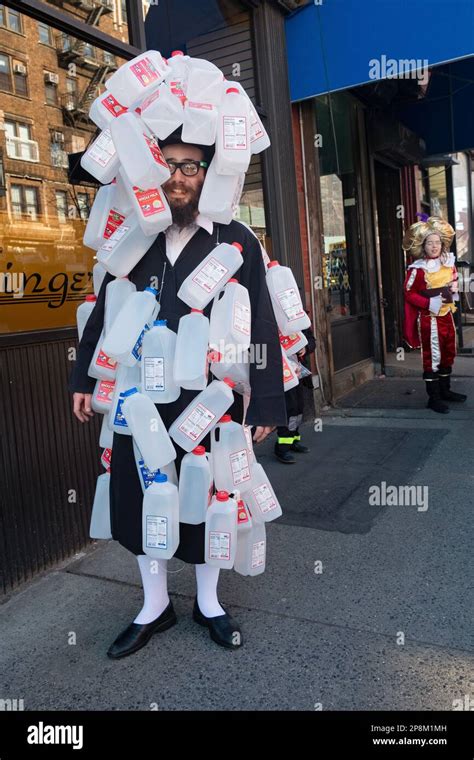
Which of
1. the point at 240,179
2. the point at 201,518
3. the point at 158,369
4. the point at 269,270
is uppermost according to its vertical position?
the point at 240,179

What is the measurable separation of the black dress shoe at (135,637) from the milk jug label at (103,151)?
75.9 inches

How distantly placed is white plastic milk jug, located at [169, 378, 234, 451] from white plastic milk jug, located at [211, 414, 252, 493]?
69mm

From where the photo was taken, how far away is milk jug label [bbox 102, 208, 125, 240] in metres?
2.59

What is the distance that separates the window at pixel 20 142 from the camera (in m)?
3.30

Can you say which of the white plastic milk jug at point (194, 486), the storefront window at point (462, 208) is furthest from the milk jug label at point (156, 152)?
the storefront window at point (462, 208)

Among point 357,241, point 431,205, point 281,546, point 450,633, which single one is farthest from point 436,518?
point 431,205

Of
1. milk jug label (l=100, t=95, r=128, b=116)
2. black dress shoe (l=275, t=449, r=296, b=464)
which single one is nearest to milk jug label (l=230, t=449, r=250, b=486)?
milk jug label (l=100, t=95, r=128, b=116)

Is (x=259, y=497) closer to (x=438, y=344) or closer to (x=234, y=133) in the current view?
(x=234, y=133)

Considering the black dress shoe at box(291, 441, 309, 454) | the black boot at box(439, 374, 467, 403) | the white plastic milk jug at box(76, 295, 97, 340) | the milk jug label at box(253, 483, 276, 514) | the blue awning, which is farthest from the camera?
the black boot at box(439, 374, 467, 403)

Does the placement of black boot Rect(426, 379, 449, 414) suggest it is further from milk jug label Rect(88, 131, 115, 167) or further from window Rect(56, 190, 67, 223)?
milk jug label Rect(88, 131, 115, 167)

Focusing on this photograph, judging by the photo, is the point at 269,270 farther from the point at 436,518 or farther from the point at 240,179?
the point at 436,518

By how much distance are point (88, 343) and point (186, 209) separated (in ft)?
2.30

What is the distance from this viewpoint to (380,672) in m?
2.37

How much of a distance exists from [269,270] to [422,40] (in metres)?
3.69
